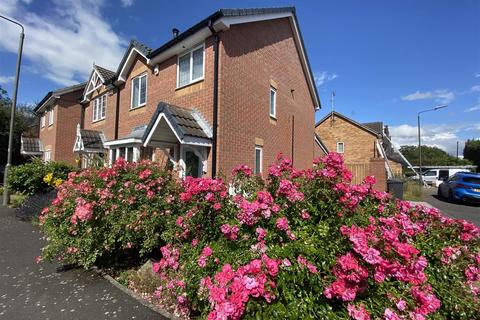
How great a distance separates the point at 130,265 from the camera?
5.13m

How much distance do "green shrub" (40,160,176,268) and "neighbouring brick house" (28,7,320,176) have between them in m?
1.33

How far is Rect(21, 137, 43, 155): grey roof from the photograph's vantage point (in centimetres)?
2330

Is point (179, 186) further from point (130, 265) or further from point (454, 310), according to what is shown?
point (454, 310)

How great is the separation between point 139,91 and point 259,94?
20.9 ft

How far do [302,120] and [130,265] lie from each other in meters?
12.8

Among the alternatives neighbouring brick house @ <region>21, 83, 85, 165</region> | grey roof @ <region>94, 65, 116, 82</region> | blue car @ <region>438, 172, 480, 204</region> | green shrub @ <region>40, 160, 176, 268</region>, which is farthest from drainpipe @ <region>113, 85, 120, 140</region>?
blue car @ <region>438, 172, 480, 204</region>

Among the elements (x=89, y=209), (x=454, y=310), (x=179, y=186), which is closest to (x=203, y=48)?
(x=179, y=186)

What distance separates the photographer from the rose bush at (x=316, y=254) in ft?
7.11

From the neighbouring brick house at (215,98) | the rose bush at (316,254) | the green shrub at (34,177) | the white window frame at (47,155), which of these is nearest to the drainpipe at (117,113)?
the neighbouring brick house at (215,98)

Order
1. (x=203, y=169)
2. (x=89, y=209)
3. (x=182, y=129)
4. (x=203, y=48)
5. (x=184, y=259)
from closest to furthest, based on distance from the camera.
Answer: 1. (x=184, y=259)
2. (x=89, y=209)
3. (x=182, y=129)
4. (x=203, y=169)
5. (x=203, y=48)

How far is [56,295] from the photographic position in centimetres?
402

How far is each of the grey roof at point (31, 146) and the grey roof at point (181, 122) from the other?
21.1 meters

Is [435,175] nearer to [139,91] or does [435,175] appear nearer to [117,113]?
[139,91]

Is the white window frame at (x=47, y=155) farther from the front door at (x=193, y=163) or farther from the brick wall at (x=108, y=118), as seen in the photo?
the front door at (x=193, y=163)
